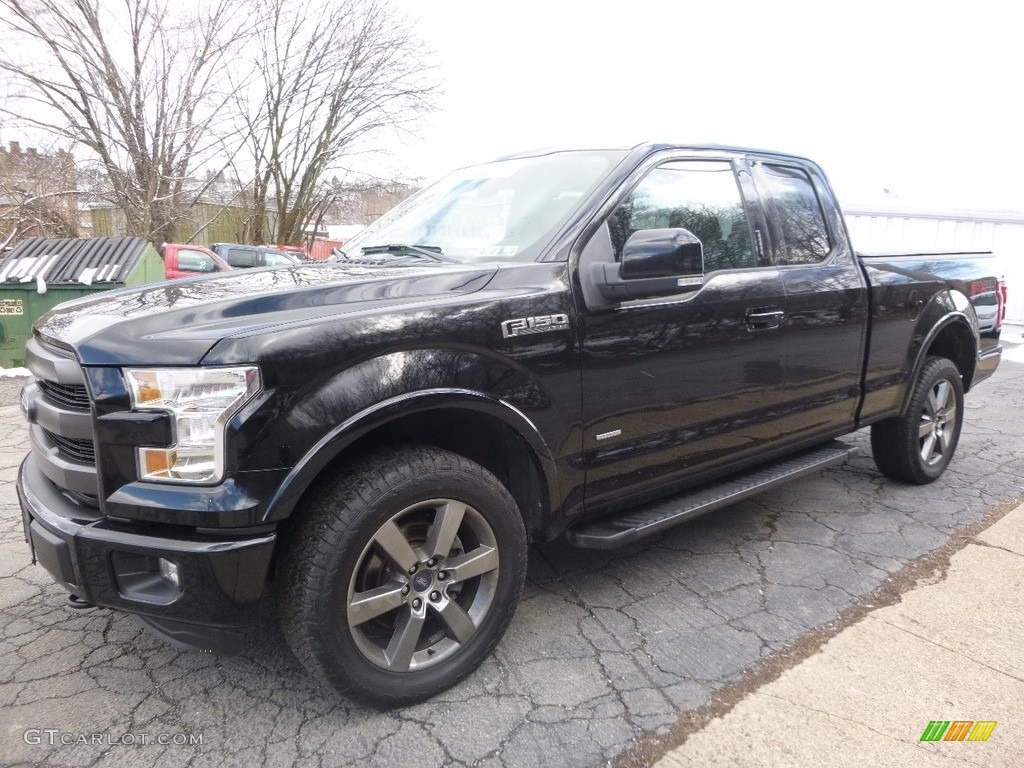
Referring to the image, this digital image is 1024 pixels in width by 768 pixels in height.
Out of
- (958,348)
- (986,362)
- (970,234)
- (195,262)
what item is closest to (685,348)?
(958,348)

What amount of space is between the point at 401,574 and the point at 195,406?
0.79 meters

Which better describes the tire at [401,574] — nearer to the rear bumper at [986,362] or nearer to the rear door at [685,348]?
the rear door at [685,348]

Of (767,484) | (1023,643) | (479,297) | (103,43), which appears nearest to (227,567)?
(479,297)

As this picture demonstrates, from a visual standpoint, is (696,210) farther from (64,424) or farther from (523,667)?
(64,424)

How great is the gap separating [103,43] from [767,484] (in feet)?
57.5

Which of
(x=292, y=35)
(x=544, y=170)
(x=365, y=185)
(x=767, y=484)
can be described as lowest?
(x=767, y=484)

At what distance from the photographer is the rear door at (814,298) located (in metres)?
3.40

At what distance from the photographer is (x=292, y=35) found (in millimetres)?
22516

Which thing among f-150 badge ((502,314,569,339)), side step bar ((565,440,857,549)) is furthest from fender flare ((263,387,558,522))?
side step bar ((565,440,857,549))

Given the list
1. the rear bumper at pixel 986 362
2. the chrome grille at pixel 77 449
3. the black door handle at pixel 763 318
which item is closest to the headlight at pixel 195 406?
the chrome grille at pixel 77 449

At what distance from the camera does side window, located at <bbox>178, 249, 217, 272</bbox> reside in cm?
1366

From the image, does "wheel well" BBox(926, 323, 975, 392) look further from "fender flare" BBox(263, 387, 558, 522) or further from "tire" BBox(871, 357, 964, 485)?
"fender flare" BBox(263, 387, 558, 522)

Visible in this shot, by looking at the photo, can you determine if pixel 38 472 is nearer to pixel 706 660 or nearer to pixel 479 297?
pixel 479 297

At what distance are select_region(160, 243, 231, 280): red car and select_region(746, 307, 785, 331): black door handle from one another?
12225 millimetres
